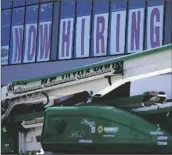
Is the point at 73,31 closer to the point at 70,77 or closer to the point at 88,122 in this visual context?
the point at 70,77

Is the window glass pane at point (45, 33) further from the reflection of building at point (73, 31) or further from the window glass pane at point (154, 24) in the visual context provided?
the window glass pane at point (154, 24)

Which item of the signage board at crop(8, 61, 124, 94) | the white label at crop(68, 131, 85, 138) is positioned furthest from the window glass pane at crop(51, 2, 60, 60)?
the white label at crop(68, 131, 85, 138)

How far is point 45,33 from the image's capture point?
973 inches

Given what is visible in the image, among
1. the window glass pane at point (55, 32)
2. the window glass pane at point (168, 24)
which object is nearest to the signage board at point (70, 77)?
the window glass pane at point (168, 24)

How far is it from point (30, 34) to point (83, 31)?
3309 mm

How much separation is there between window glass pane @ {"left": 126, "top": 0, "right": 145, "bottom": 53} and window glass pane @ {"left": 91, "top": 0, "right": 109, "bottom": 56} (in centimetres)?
127

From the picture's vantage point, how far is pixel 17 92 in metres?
11.6

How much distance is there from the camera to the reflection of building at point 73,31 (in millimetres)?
21625

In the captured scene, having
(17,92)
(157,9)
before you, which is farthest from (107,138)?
(157,9)

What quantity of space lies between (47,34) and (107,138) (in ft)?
52.8

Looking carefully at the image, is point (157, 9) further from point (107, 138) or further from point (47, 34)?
point (107, 138)

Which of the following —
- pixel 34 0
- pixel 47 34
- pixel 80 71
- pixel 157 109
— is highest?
pixel 34 0

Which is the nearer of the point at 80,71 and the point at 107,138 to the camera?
the point at 107,138

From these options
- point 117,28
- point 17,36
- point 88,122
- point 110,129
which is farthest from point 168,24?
point 110,129
